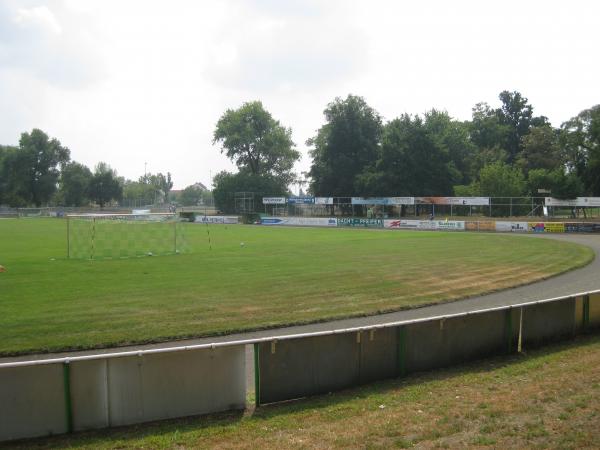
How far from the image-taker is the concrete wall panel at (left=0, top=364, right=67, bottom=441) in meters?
6.53

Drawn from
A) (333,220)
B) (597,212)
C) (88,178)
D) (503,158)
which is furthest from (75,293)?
(88,178)

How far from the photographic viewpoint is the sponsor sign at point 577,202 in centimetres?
5492

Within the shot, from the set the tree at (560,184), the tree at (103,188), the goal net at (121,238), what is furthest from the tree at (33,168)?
the tree at (560,184)

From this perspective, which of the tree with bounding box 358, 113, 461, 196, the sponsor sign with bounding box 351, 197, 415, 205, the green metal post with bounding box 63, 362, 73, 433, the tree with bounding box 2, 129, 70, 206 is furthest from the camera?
the tree with bounding box 2, 129, 70, 206

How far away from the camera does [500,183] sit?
222ft

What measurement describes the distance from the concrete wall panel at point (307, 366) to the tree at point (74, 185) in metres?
129

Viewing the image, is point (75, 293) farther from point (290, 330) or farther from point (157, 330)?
point (290, 330)

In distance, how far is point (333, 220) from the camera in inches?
2813

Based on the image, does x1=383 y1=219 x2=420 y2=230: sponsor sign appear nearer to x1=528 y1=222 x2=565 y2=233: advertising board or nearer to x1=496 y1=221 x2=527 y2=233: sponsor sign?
x1=496 y1=221 x2=527 y2=233: sponsor sign

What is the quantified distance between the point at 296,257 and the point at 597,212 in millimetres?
47319

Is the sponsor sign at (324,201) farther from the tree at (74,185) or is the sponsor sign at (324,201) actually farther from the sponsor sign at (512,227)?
the tree at (74,185)

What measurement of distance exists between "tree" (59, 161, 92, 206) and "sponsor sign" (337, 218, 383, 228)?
79.5m

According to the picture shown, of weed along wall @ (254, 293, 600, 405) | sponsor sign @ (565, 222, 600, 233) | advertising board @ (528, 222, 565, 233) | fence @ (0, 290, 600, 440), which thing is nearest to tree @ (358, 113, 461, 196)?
advertising board @ (528, 222, 565, 233)

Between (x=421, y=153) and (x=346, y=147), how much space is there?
16934 millimetres
